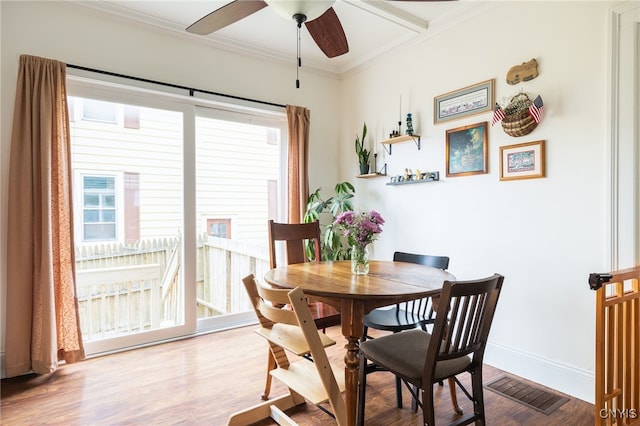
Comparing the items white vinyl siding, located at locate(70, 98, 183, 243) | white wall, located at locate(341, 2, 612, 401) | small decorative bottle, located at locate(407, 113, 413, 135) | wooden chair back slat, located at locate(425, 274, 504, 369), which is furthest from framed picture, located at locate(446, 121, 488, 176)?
white vinyl siding, located at locate(70, 98, 183, 243)

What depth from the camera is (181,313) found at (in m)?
3.27

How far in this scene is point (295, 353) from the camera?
1616 mm

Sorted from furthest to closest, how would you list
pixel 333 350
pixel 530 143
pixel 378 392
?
pixel 333 350 < pixel 530 143 < pixel 378 392

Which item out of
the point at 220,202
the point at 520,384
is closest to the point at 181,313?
the point at 220,202

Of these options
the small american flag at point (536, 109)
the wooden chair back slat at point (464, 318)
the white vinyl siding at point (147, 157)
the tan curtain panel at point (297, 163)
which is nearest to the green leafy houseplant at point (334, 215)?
the tan curtain panel at point (297, 163)

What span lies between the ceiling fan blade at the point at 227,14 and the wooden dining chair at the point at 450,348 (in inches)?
71.8

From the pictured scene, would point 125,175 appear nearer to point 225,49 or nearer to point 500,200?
point 225,49

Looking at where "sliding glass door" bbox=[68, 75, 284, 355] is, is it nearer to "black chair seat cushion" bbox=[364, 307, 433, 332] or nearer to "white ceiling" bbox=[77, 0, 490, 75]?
"white ceiling" bbox=[77, 0, 490, 75]

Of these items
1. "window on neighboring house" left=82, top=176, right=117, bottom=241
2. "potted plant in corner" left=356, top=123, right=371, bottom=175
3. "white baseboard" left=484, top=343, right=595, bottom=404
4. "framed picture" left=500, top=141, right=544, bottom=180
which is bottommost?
"white baseboard" left=484, top=343, right=595, bottom=404

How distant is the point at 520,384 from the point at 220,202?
9.55 feet

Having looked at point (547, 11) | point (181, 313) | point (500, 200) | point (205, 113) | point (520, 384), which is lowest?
point (520, 384)

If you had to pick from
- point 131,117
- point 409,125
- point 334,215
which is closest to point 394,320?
point 334,215

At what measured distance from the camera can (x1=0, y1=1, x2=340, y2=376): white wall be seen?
2.50 m

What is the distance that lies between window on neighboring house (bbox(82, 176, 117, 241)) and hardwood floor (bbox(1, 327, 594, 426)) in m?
1.00
